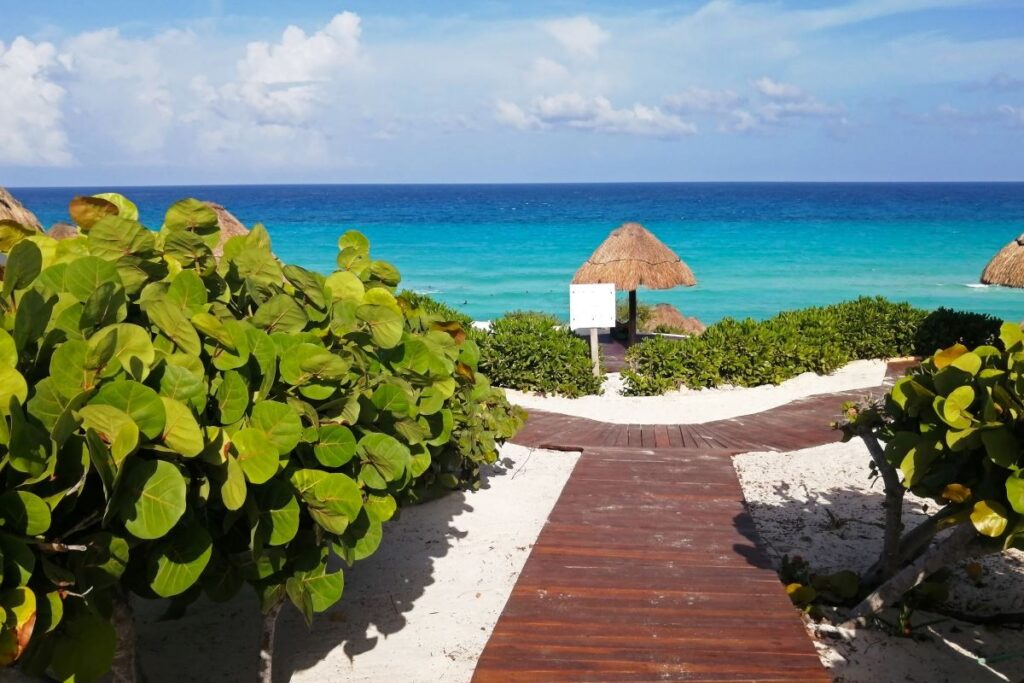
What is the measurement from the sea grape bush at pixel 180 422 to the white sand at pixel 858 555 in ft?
7.53

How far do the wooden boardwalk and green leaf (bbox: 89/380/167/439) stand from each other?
209 cm

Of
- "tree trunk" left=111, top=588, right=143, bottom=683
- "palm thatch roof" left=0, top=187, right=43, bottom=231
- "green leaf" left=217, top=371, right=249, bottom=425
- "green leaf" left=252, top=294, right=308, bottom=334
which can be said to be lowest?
"tree trunk" left=111, top=588, right=143, bottom=683

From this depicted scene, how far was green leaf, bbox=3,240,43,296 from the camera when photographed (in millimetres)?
2418

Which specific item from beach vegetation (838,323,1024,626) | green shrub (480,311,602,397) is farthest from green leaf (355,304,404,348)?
green shrub (480,311,602,397)

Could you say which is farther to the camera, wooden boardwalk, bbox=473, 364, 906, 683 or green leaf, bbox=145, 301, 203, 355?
wooden boardwalk, bbox=473, 364, 906, 683

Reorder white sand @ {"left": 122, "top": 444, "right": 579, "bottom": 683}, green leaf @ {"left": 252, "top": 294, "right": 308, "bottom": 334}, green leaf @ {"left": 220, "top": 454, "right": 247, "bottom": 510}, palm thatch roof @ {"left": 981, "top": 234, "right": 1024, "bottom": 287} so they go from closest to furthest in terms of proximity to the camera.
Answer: green leaf @ {"left": 220, "top": 454, "right": 247, "bottom": 510} → green leaf @ {"left": 252, "top": 294, "right": 308, "bottom": 334} → white sand @ {"left": 122, "top": 444, "right": 579, "bottom": 683} → palm thatch roof @ {"left": 981, "top": 234, "right": 1024, "bottom": 287}

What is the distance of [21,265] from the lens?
2432mm

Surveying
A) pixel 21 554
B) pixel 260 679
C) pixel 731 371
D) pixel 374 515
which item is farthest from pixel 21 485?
Result: pixel 731 371

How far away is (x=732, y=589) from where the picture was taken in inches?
176

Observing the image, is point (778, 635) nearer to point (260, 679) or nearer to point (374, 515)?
point (374, 515)

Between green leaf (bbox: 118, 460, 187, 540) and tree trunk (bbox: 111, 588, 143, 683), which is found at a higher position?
green leaf (bbox: 118, 460, 187, 540)

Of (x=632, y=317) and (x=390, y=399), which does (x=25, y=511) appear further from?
(x=632, y=317)

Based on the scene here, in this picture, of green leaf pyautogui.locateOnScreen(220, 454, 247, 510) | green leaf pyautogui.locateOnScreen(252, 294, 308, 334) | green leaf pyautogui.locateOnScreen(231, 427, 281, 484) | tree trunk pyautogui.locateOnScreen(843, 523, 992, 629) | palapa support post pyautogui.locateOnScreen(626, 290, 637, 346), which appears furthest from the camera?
palapa support post pyautogui.locateOnScreen(626, 290, 637, 346)

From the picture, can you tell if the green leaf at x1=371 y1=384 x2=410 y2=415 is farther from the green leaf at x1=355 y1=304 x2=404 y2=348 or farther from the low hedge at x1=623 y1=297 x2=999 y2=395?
the low hedge at x1=623 y1=297 x2=999 y2=395
